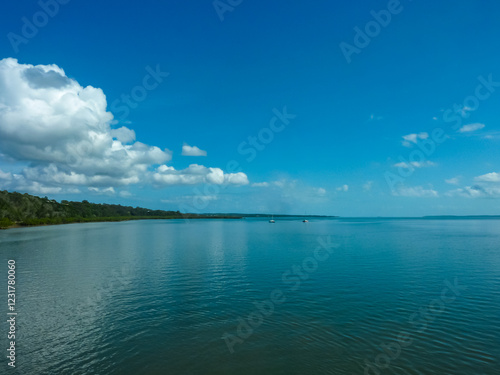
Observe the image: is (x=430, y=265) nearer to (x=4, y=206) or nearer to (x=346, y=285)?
(x=346, y=285)

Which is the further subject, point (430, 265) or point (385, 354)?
point (430, 265)

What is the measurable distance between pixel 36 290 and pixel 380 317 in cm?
3324

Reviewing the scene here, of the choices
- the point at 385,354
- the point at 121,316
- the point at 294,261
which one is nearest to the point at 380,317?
the point at 385,354

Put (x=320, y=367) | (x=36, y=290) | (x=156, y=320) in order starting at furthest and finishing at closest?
(x=36, y=290) → (x=156, y=320) → (x=320, y=367)

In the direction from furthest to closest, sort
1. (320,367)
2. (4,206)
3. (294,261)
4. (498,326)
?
(4,206)
(294,261)
(498,326)
(320,367)

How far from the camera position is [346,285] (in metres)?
32.8

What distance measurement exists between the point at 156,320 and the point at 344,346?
13.5m

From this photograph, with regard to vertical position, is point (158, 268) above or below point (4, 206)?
below

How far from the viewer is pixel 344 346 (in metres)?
17.9

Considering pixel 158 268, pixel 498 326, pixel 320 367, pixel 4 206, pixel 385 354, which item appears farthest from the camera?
pixel 4 206

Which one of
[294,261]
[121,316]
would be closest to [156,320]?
[121,316]

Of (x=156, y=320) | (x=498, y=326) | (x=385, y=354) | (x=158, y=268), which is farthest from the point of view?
(x=158, y=268)

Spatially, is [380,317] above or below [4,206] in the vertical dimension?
below

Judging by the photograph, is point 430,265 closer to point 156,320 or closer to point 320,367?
point 320,367
